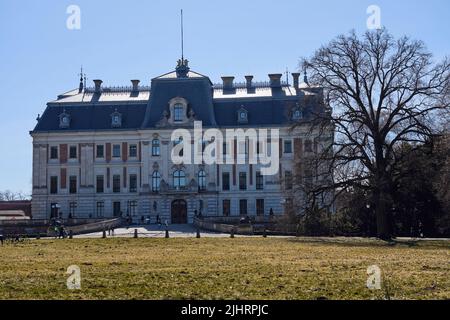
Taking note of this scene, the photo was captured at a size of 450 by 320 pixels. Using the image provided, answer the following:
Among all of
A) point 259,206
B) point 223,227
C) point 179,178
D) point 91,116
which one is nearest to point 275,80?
point 259,206

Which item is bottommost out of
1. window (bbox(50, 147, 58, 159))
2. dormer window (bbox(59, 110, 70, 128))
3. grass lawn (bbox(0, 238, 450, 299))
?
grass lawn (bbox(0, 238, 450, 299))

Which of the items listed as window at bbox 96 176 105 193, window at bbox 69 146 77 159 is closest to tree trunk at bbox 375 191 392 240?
window at bbox 96 176 105 193

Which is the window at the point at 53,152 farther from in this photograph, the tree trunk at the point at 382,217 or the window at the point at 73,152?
the tree trunk at the point at 382,217

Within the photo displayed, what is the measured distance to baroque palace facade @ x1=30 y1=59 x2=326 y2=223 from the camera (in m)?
71.2

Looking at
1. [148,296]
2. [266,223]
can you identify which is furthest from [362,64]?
[148,296]

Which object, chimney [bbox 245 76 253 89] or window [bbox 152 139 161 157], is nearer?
window [bbox 152 139 161 157]

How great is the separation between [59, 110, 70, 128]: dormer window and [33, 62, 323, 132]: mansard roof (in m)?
0.29

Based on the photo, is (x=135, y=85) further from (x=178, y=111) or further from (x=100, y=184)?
(x=100, y=184)

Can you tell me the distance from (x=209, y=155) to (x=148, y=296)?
58.7 meters

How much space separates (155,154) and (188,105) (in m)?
5.66

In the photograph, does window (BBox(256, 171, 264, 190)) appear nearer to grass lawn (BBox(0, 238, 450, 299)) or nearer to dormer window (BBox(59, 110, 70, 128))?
dormer window (BBox(59, 110, 70, 128))

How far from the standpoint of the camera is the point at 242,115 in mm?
71250

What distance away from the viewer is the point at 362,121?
4069 cm

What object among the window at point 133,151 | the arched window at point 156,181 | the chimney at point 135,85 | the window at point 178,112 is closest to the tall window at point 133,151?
the window at point 133,151
